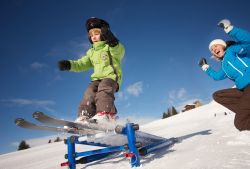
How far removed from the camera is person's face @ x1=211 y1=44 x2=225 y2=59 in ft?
15.0

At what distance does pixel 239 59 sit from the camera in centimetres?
423

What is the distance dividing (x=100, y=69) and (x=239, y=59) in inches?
99.5

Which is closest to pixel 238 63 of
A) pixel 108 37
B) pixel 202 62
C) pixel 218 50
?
pixel 218 50

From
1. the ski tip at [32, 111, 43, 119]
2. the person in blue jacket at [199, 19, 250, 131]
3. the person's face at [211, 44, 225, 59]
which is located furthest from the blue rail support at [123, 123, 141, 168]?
the person's face at [211, 44, 225, 59]

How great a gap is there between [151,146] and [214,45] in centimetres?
238

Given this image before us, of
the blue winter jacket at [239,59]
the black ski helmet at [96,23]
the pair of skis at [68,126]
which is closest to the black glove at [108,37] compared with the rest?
the black ski helmet at [96,23]

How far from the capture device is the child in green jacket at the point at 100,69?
356 centimetres

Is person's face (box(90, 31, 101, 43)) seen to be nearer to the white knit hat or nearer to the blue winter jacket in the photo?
the white knit hat

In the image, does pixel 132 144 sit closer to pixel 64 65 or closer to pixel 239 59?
pixel 64 65

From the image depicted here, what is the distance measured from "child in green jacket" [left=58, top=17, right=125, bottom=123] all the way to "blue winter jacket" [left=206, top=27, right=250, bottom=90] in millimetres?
1993

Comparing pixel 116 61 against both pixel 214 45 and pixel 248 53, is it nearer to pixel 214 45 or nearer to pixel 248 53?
pixel 214 45

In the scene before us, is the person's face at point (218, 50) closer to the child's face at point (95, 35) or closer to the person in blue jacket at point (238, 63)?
the person in blue jacket at point (238, 63)

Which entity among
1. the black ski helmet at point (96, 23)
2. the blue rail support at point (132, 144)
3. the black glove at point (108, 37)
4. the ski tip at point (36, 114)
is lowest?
the blue rail support at point (132, 144)

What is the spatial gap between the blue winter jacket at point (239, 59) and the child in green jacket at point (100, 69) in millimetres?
1993
